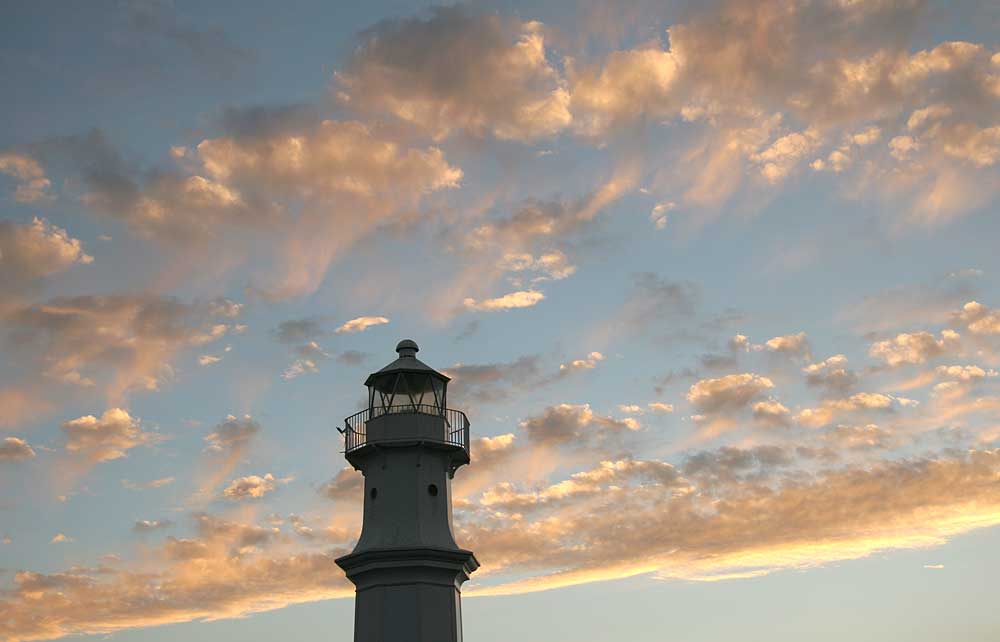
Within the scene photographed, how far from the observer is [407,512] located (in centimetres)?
3831

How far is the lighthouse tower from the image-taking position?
121 ft

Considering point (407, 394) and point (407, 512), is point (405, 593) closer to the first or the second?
point (407, 512)

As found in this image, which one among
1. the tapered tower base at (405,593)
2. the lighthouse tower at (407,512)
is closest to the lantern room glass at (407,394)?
the lighthouse tower at (407,512)

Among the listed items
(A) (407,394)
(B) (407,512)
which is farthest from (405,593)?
(A) (407,394)

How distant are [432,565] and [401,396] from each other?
713 centimetres

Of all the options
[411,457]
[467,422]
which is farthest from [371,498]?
[467,422]

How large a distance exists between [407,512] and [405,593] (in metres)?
2.92

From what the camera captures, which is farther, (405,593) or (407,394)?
(407,394)

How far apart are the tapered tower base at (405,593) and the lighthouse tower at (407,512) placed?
0.12ft

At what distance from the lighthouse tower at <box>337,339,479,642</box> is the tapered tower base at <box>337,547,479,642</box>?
35 millimetres

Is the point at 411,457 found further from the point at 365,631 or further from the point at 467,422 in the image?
the point at 365,631

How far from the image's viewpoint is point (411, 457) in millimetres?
39344

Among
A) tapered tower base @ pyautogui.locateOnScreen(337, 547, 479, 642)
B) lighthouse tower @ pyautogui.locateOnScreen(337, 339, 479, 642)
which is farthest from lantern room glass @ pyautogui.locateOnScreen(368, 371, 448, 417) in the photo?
tapered tower base @ pyautogui.locateOnScreen(337, 547, 479, 642)

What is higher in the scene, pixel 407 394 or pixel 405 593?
pixel 407 394
